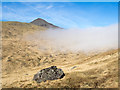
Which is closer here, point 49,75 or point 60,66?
point 49,75

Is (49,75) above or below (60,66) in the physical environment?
above

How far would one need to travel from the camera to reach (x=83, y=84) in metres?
13.8

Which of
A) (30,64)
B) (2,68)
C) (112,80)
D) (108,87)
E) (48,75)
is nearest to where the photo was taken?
(108,87)

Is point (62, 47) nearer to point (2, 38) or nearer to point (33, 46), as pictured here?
point (33, 46)

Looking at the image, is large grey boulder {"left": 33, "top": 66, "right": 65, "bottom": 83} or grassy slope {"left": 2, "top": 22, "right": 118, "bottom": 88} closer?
grassy slope {"left": 2, "top": 22, "right": 118, "bottom": 88}

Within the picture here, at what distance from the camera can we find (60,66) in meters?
28.2

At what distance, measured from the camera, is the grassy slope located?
14.5 m

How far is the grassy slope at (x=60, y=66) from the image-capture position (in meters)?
14.5

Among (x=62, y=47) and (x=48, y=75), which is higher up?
(x=62, y=47)

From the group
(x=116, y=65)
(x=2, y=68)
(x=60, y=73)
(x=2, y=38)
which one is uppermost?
(x=2, y=38)

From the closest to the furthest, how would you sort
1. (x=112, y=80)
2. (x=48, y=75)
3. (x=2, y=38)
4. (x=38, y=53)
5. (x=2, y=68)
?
(x=112, y=80)
(x=48, y=75)
(x=2, y=68)
(x=38, y=53)
(x=2, y=38)

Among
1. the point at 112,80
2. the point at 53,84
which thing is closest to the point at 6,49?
the point at 53,84

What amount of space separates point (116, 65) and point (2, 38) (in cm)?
4781

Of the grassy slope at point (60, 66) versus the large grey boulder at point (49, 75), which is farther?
the large grey boulder at point (49, 75)
